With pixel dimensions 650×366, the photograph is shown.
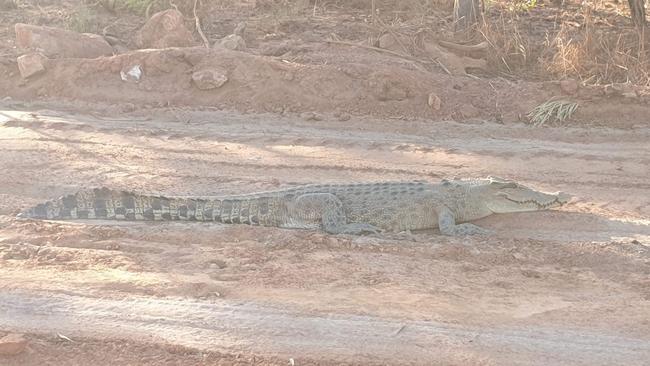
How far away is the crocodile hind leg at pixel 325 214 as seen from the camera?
684 centimetres

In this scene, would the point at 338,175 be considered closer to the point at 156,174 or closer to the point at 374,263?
the point at 156,174

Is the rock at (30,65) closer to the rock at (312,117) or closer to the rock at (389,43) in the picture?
the rock at (312,117)

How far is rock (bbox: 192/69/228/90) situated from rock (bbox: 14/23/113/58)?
7.65ft

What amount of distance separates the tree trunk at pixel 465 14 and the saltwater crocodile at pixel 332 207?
6.47m

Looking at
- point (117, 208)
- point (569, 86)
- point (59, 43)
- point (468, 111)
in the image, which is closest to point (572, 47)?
point (569, 86)

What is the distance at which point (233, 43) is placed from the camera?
12.6 metres

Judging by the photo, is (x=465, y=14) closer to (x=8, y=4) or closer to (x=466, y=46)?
(x=466, y=46)

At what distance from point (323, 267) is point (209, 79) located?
19.4ft

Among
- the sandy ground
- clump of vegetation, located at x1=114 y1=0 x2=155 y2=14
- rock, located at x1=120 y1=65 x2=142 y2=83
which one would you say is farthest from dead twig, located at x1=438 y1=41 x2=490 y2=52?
clump of vegetation, located at x1=114 y1=0 x2=155 y2=14

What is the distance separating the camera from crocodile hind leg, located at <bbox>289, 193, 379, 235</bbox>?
684 cm

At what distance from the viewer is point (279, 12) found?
1484 centimetres

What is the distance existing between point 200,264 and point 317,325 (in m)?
1.41

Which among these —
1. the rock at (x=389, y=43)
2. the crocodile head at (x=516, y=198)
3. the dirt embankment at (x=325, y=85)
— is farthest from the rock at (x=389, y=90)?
the crocodile head at (x=516, y=198)

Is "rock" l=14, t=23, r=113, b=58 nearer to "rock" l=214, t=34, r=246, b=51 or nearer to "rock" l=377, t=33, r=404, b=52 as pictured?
"rock" l=214, t=34, r=246, b=51
